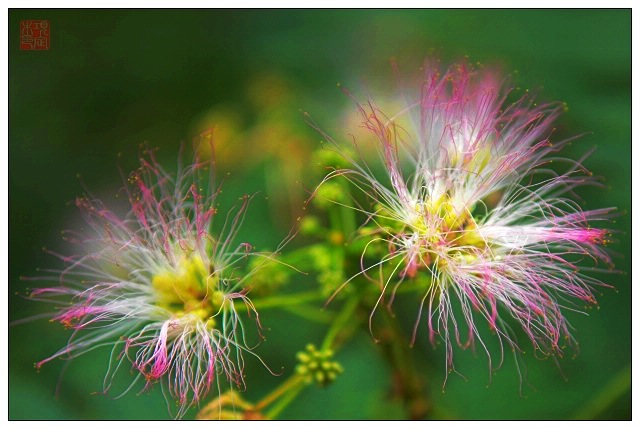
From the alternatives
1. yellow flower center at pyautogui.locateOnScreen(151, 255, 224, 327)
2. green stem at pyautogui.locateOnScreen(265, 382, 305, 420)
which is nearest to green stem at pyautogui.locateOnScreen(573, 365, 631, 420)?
green stem at pyautogui.locateOnScreen(265, 382, 305, 420)

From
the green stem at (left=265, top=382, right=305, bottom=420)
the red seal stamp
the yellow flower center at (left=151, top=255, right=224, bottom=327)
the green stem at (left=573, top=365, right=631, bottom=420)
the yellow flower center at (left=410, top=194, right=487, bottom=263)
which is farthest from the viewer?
the red seal stamp

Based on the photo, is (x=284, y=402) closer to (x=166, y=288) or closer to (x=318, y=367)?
(x=318, y=367)

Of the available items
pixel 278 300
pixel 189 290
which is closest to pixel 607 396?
pixel 278 300

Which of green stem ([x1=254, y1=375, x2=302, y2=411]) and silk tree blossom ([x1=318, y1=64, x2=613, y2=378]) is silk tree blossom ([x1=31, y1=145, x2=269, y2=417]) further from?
silk tree blossom ([x1=318, y1=64, x2=613, y2=378])

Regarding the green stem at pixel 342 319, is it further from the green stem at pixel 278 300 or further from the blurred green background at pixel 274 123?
the blurred green background at pixel 274 123

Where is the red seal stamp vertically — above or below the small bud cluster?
above

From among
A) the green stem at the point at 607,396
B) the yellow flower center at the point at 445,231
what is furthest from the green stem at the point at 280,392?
the green stem at the point at 607,396
